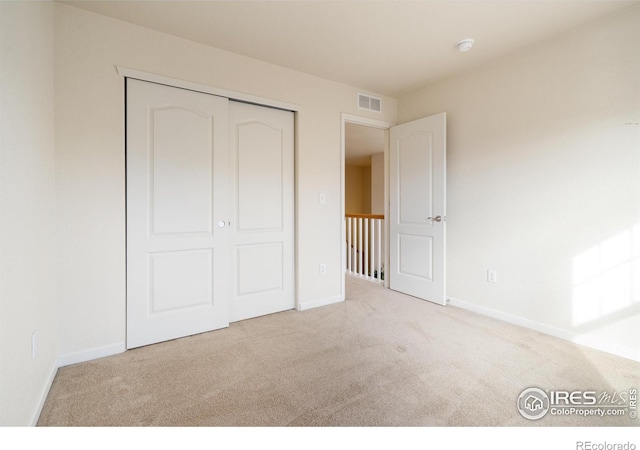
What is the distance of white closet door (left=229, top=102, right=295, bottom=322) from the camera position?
2.78 m

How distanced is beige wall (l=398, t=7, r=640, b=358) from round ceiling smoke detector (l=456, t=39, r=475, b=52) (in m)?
0.49

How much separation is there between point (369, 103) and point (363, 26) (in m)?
1.33

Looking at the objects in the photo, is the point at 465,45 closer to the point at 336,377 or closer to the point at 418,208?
the point at 418,208

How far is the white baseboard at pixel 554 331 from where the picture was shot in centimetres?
210

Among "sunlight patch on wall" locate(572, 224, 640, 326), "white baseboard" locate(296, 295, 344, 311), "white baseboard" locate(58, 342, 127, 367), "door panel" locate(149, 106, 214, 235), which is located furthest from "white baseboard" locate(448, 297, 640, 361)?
"white baseboard" locate(58, 342, 127, 367)

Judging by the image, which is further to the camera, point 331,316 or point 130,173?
point 331,316

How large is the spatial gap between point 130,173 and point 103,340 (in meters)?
1.25

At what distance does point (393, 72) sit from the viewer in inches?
121

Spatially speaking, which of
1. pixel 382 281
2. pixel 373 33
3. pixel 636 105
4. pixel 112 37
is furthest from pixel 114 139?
pixel 636 105

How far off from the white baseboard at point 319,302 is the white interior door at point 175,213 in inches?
31.2

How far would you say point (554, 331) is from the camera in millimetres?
2457

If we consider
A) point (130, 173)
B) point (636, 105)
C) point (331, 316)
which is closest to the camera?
point (636, 105)
